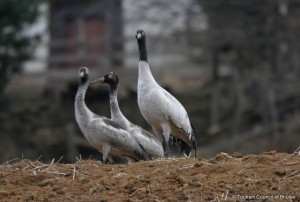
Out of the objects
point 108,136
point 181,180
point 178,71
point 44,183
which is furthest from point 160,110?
point 178,71

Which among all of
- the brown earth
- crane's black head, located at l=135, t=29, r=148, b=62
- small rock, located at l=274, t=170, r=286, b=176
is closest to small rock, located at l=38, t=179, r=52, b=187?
the brown earth

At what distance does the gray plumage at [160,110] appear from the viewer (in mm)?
16312

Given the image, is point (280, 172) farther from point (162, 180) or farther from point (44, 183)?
point (44, 183)

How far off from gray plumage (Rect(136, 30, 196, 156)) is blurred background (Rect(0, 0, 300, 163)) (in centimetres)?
1737

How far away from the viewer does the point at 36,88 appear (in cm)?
4044

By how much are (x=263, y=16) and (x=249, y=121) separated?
4.12 meters

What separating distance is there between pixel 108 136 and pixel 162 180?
431cm

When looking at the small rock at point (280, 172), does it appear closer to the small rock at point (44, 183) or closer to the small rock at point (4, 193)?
the small rock at point (44, 183)

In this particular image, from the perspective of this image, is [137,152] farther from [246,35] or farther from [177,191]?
[246,35]

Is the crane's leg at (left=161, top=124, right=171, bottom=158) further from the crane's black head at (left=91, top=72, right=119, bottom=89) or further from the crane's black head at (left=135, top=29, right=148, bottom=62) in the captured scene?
the crane's black head at (left=91, top=72, right=119, bottom=89)

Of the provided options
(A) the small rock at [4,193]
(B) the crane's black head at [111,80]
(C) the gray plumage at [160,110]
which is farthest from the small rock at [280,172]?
(B) the crane's black head at [111,80]

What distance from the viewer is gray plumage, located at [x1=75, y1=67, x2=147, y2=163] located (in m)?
16.7

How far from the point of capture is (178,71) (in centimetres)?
4006

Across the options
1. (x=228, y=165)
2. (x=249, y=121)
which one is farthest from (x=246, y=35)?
(x=228, y=165)
